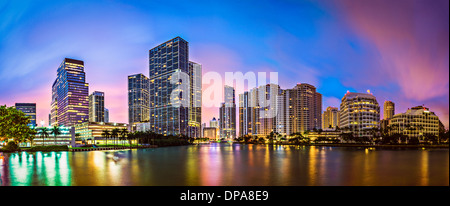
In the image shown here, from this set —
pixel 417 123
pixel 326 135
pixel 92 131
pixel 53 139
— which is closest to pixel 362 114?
pixel 417 123

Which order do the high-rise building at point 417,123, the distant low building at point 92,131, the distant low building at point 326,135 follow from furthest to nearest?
the distant low building at point 326,135, the distant low building at point 92,131, the high-rise building at point 417,123

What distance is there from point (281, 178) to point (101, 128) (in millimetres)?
142775

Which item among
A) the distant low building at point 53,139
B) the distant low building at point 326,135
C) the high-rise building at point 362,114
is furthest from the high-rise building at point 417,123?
the distant low building at point 53,139

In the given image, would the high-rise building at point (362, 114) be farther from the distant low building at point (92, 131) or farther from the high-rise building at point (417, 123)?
the distant low building at point (92, 131)

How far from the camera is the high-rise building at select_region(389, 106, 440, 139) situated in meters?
122

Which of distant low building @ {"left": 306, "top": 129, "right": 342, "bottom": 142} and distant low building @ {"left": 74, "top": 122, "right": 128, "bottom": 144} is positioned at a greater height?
distant low building @ {"left": 74, "top": 122, "right": 128, "bottom": 144}

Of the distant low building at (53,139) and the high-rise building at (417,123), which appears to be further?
the high-rise building at (417,123)

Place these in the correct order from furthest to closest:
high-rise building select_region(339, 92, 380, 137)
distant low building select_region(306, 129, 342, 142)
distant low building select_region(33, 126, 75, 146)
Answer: distant low building select_region(306, 129, 342, 142), high-rise building select_region(339, 92, 380, 137), distant low building select_region(33, 126, 75, 146)

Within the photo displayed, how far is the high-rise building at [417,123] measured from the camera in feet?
400

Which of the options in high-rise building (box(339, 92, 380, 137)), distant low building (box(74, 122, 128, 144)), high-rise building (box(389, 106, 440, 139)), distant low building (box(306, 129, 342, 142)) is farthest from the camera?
distant low building (box(306, 129, 342, 142))

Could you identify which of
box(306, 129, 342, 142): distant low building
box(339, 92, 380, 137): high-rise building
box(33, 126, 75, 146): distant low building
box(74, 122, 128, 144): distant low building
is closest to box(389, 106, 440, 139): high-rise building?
box(339, 92, 380, 137): high-rise building

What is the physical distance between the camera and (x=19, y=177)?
23.5m

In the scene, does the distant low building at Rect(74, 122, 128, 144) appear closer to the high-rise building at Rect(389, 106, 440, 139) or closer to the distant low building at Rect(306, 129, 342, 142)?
the distant low building at Rect(306, 129, 342, 142)
